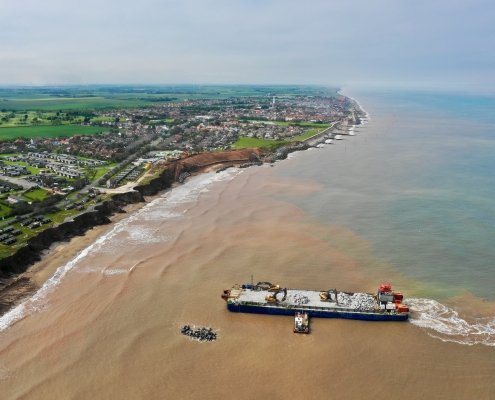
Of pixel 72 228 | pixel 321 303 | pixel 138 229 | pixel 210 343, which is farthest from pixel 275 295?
pixel 72 228

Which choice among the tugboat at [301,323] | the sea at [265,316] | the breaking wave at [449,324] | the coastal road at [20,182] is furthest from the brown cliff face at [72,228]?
the breaking wave at [449,324]

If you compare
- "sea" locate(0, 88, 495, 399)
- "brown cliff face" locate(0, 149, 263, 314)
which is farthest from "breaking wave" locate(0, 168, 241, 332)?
"brown cliff face" locate(0, 149, 263, 314)

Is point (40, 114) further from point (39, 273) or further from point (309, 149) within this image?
point (39, 273)

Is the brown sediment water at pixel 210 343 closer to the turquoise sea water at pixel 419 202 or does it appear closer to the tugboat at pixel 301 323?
the tugboat at pixel 301 323

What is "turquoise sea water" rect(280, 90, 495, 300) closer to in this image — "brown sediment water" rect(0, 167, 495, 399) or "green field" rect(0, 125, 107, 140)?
"brown sediment water" rect(0, 167, 495, 399)

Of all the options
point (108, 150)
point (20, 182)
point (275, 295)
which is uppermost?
point (20, 182)

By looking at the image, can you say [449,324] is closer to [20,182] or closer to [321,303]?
[321,303]
